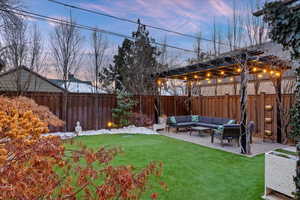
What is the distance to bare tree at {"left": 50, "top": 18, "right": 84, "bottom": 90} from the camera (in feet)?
28.9

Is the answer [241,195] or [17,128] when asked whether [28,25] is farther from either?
[241,195]

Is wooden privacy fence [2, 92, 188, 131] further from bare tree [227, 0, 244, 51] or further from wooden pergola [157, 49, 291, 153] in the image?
bare tree [227, 0, 244, 51]

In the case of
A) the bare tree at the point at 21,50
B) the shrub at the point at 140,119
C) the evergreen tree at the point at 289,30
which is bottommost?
the shrub at the point at 140,119

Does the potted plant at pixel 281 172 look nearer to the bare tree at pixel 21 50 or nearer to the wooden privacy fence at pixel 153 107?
the wooden privacy fence at pixel 153 107

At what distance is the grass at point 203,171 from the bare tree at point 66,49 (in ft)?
21.0

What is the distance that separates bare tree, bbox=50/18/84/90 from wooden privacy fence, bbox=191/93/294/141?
7791 mm

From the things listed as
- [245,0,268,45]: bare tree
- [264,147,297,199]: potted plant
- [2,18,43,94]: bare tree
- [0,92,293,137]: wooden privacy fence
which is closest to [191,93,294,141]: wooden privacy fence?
[0,92,293,137]: wooden privacy fence

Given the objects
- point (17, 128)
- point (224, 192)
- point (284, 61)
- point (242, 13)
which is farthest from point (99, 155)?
point (242, 13)

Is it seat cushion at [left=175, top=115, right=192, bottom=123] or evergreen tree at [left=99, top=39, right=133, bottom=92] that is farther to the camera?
evergreen tree at [left=99, top=39, right=133, bottom=92]

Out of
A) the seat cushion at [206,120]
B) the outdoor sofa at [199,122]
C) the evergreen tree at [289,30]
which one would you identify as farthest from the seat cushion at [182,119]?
the evergreen tree at [289,30]

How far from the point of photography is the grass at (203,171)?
112 inches

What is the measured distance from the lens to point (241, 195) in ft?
9.12

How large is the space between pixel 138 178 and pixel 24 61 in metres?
8.75

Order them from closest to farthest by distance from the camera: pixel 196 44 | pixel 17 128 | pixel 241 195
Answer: pixel 17 128 < pixel 241 195 < pixel 196 44
